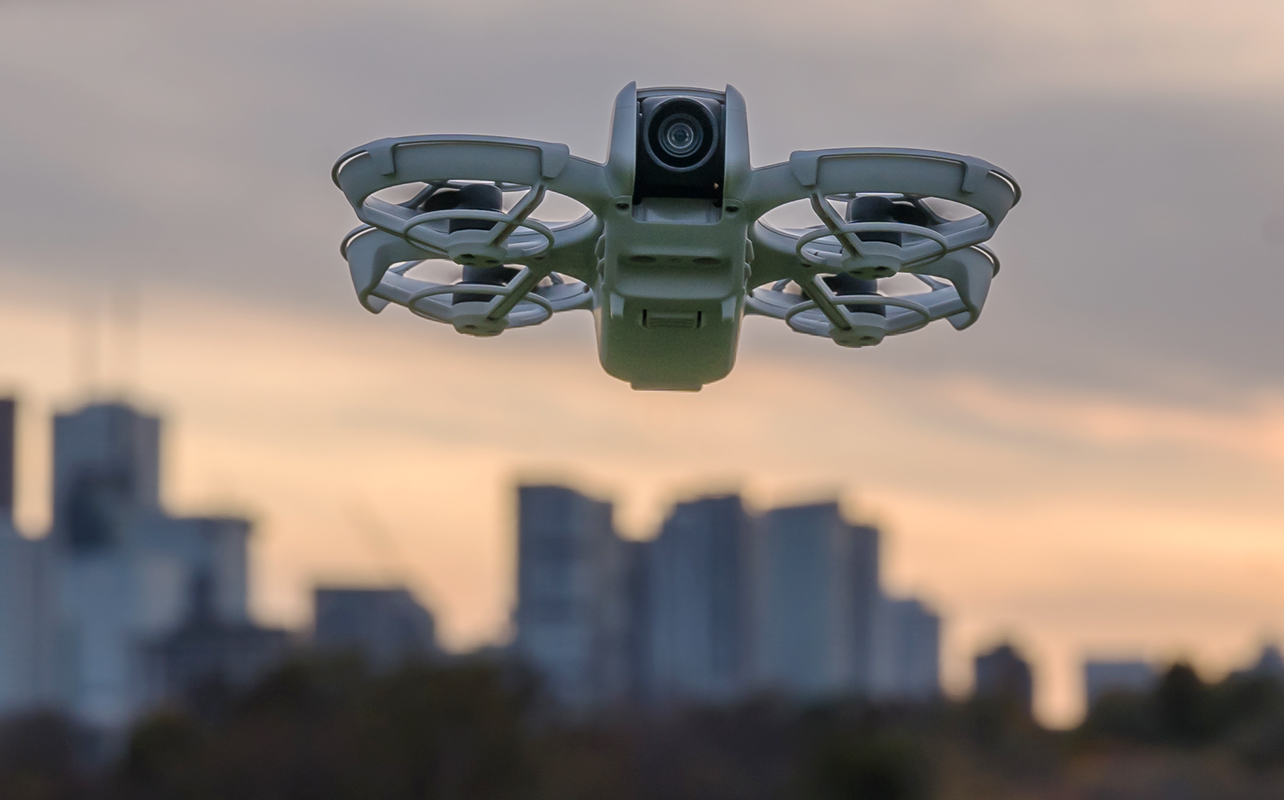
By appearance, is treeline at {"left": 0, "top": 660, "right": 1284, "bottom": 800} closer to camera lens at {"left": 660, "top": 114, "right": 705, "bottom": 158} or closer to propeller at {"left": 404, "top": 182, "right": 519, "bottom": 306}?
propeller at {"left": 404, "top": 182, "right": 519, "bottom": 306}

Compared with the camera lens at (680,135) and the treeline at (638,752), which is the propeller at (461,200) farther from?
the treeline at (638,752)

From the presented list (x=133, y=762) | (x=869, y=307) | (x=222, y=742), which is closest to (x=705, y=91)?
(x=869, y=307)

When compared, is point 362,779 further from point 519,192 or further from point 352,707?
point 519,192

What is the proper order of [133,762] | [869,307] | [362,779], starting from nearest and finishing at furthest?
[869,307] < [362,779] < [133,762]

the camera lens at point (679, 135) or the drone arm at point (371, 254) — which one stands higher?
the camera lens at point (679, 135)

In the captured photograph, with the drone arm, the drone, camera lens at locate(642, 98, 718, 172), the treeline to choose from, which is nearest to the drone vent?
the drone

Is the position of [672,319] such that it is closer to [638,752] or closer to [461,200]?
[461,200]

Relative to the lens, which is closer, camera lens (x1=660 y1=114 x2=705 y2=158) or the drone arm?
camera lens (x1=660 y1=114 x2=705 y2=158)

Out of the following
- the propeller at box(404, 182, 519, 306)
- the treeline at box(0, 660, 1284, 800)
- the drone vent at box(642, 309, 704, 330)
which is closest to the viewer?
the propeller at box(404, 182, 519, 306)

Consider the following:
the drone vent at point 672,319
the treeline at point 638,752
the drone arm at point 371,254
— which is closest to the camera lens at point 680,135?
the drone vent at point 672,319
